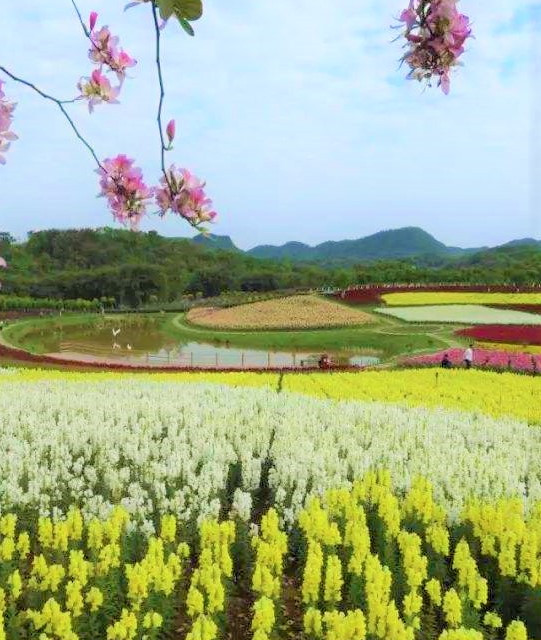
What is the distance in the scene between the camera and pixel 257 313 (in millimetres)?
45406

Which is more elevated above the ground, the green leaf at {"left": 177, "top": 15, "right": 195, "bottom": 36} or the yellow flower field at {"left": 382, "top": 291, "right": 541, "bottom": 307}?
the green leaf at {"left": 177, "top": 15, "right": 195, "bottom": 36}

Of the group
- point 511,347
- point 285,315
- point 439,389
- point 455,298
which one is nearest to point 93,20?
point 439,389

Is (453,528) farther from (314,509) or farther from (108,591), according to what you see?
(108,591)

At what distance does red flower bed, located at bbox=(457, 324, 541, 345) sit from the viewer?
30.0m

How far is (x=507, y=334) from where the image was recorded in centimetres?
3148

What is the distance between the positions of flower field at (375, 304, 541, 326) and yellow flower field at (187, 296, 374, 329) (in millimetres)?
2860

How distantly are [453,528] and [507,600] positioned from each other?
3.59 feet

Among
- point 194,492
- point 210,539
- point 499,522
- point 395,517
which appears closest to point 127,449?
point 194,492

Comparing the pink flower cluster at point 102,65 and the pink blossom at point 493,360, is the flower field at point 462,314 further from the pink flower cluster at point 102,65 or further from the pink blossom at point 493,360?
the pink flower cluster at point 102,65

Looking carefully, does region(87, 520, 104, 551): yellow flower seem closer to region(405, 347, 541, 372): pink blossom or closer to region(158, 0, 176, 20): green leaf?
region(158, 0, 176, 20): green leaf

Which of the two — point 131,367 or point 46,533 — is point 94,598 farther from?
point 131,367

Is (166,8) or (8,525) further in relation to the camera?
(8,525)

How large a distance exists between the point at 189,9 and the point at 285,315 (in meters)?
42.2

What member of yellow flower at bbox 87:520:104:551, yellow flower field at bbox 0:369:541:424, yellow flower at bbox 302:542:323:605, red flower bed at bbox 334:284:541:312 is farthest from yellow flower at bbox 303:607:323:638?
red flower bed at bbox 334:284:541:312
